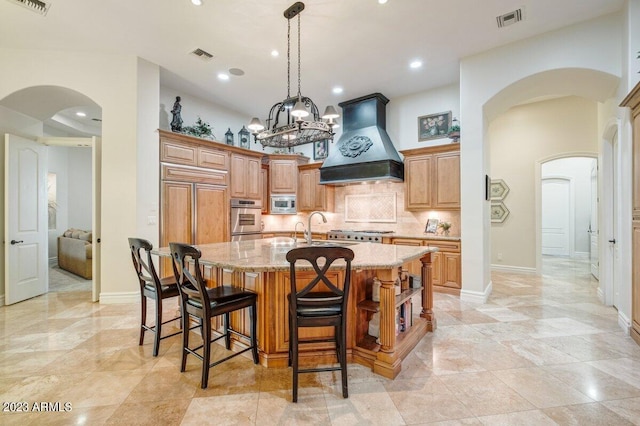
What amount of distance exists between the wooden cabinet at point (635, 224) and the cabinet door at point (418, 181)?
2406 millimetres

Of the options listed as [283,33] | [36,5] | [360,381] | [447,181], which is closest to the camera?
[360,381]

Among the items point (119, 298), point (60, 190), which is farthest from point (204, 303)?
point (60, 190)

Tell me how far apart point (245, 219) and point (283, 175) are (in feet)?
4.62

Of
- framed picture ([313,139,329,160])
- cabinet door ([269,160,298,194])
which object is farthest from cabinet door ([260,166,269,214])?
→ framed picture ([313,139,329,160])

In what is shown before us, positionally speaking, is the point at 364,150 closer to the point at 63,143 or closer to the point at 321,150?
A: the point at 321,150

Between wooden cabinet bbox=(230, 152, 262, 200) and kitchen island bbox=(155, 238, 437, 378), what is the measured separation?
9.55 feet

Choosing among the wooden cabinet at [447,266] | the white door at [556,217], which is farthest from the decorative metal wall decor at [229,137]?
the white door at [556,217]

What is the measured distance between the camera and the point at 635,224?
2.86 metres

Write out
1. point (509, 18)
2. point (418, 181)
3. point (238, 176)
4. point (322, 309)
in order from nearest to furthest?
point (322, 309), point (509, 18), point (418, 181), point (238, 176)

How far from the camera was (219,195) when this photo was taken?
17.3 ft

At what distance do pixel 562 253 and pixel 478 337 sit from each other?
7.62m

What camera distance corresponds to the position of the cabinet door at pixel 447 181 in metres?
4.69

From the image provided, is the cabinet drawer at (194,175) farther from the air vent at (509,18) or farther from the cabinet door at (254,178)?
the air vent at (509,18)

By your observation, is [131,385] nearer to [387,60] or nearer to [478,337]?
[478,337]
